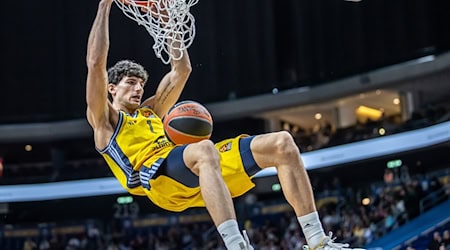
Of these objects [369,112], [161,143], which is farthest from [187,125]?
[369,112]

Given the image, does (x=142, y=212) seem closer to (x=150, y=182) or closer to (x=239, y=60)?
(x=239, y=60)

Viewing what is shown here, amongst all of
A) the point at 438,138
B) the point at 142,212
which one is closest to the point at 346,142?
the point at 438,138

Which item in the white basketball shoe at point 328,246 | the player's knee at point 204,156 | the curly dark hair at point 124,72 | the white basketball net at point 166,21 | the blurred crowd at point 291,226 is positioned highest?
the white basketball net at point 166,21

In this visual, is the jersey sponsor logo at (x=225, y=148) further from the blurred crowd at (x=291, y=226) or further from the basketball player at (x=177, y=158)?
the blurred crowd at (x=291, y=226)

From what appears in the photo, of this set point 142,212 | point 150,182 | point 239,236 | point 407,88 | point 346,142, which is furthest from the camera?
point 142,212

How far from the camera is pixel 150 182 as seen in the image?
4.83 metres

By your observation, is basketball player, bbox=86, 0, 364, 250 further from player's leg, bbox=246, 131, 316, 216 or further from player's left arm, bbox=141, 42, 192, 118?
player's left arm, bbox=141, 42, 192, 118

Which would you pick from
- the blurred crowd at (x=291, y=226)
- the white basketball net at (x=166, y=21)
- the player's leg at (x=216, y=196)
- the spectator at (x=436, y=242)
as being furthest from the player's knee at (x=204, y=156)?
the blurred crowd at (x=291, y=226)

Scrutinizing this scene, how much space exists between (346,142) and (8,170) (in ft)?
33.5

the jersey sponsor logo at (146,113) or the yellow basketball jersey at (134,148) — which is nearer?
the yellow basketball jersey at (134,148)

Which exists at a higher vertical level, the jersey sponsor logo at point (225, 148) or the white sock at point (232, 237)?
the jersey sponsor logo at point (225, 148)

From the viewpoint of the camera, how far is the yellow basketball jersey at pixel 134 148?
16.3 feet

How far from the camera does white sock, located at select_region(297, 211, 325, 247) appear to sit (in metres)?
4.40

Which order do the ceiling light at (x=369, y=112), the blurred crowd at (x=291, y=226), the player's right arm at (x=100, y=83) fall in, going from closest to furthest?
1. the player's right arm at (x=100, y=83)
2. the blurred crowd at (x=291, y=226)
3. the ceiling light at (x=369, y=112)
